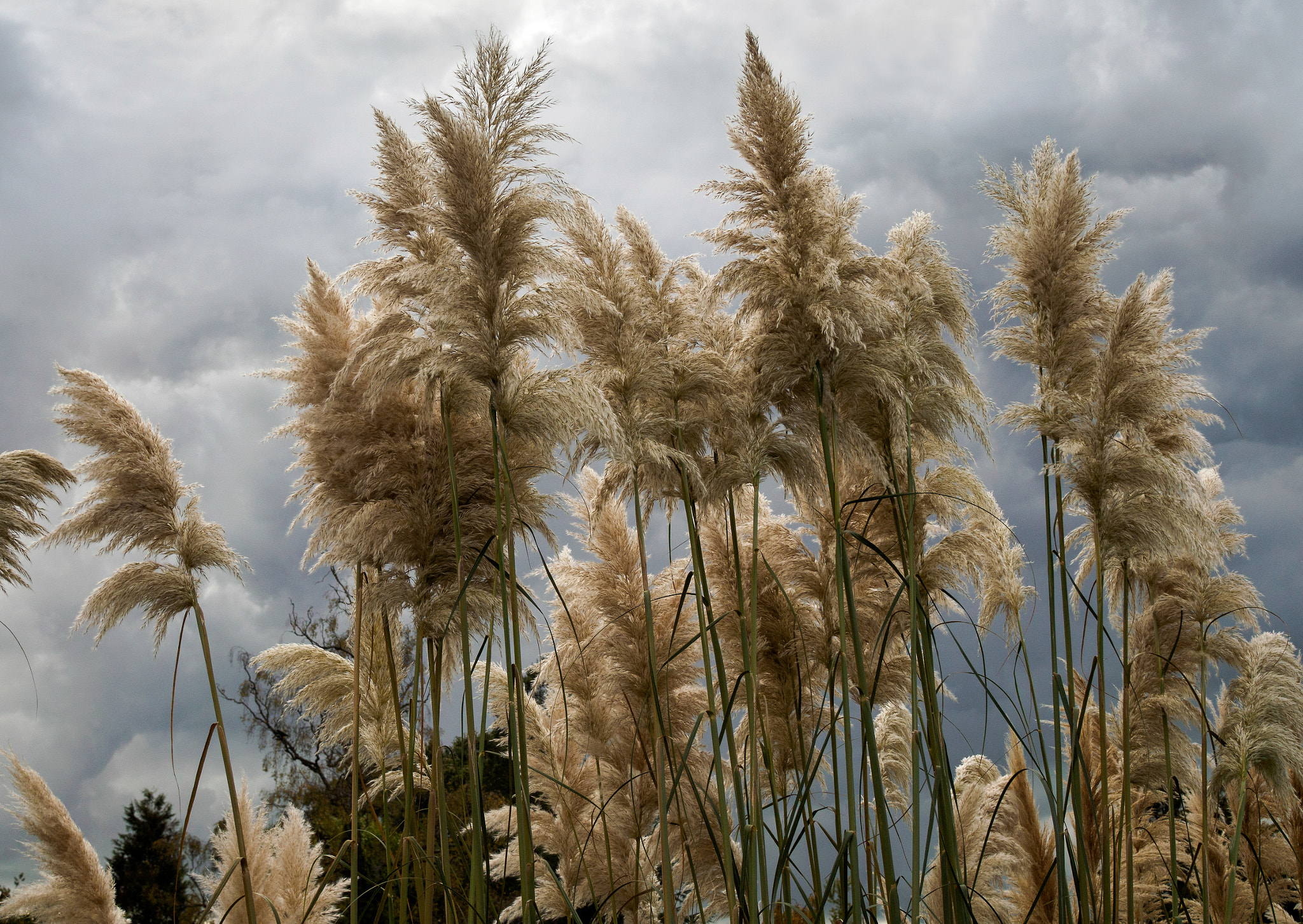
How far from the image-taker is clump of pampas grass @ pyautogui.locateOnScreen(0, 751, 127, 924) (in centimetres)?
399

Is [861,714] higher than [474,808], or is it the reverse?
[861,714]

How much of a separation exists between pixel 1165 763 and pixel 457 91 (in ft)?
13.2

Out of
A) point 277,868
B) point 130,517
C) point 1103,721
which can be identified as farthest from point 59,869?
point 1103,721

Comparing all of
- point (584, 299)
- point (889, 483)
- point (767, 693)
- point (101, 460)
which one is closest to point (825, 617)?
point (767, 693)

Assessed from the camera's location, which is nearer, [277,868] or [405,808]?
[405,808]

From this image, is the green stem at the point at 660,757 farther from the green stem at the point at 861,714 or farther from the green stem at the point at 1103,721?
the green stem at the point at 1103,721

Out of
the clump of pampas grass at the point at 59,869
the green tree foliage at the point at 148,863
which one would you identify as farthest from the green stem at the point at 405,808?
the green tree foliage at the point at 148,863

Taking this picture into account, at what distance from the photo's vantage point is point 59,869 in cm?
411

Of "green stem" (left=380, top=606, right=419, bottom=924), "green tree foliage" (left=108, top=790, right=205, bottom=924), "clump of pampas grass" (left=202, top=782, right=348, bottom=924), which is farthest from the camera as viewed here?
"green tree foliage" (left=108, top=790, right=205, bottom=924)

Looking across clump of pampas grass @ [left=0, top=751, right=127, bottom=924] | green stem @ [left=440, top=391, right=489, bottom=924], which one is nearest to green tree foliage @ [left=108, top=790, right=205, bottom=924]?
clump of pampas grass @ [left=0, top=751, right=127, bottom=924]

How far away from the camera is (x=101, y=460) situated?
338 centimetres

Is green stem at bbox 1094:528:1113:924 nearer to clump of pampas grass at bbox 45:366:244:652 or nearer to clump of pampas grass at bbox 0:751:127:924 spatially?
clump of pampas grass at bbox 45:366:244:652

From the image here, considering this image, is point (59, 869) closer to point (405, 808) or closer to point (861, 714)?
point (405, 808)

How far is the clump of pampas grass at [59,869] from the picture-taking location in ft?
13.1
